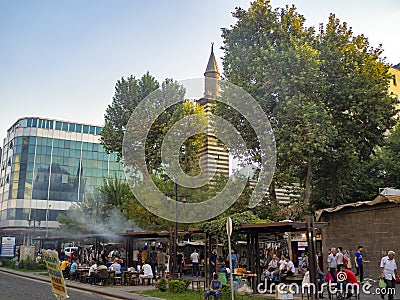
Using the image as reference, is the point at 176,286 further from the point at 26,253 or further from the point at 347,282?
Result: the point at 26,253

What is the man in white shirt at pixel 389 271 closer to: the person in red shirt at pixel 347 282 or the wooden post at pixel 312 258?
the person in red shirt at pixel 347 282

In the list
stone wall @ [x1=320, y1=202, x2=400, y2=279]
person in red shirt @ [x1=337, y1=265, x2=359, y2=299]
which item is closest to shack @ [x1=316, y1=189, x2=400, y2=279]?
stone wall @ [x1=320, y1=202, x2=400, y2=279]


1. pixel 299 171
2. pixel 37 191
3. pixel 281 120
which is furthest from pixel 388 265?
pixel 37 191

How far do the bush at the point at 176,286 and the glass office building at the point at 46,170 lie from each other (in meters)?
52.8

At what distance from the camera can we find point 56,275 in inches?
356

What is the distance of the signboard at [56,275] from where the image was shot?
28.8 ft

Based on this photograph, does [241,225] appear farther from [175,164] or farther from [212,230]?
[175,164]

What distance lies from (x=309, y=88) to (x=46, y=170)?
5673 cm

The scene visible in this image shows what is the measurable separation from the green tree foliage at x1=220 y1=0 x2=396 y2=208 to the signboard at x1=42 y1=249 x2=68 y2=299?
1594cm

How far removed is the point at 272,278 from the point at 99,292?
24.7 feet

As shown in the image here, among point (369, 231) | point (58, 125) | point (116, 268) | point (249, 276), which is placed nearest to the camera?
point (249, 276)

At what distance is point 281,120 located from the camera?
24.2 m

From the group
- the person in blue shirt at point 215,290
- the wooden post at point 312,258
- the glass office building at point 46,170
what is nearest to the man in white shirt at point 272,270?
the wooden post at point 312,258

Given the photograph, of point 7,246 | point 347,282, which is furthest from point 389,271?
point 7,246
